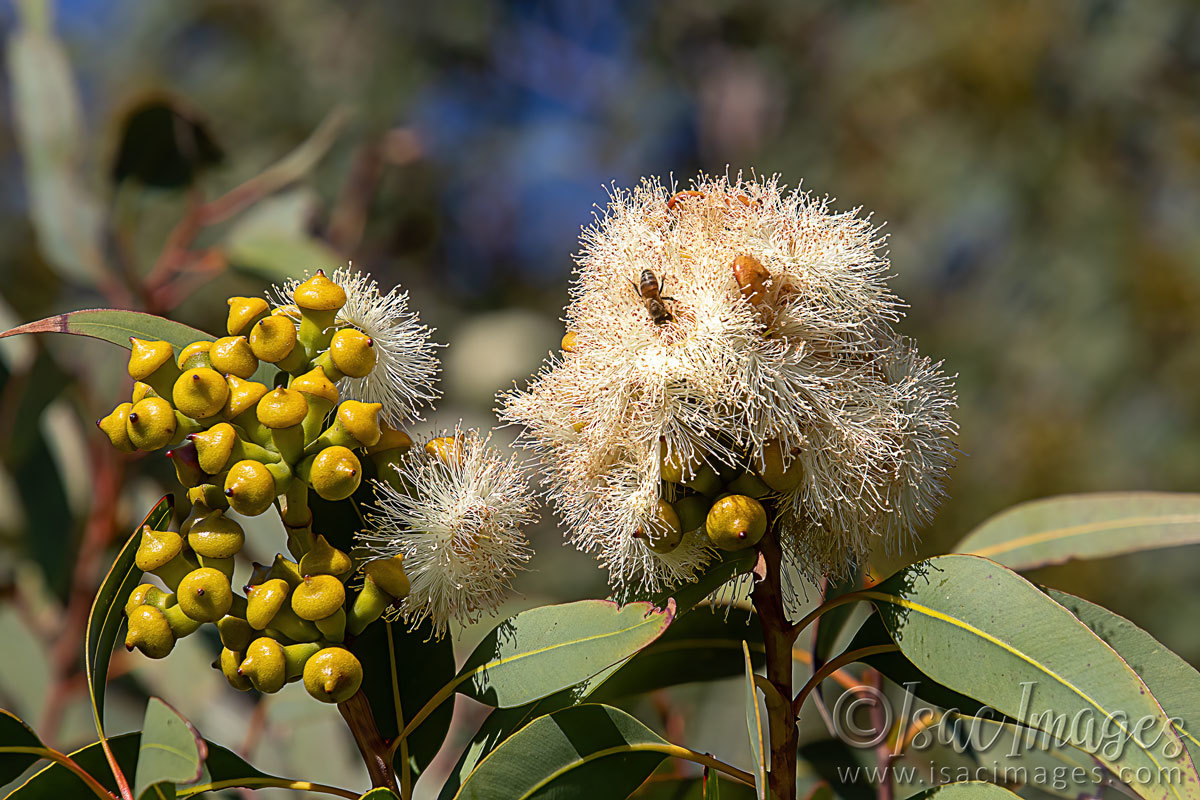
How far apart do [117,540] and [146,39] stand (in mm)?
4783

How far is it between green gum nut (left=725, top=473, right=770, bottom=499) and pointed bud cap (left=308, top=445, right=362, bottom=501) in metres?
0.31

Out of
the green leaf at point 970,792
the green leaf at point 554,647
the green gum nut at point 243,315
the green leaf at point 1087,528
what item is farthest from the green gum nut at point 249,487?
the green leaf at point 1087,528

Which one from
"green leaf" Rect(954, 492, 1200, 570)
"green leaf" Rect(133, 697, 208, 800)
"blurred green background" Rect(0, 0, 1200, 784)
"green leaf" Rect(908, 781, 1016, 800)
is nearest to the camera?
"green leaf" Rect(133, 697, 208, 800)

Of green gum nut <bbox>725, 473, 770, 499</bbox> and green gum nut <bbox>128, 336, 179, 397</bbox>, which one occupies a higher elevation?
green gum nut <bbox>725, 473, 770, 499</bbox>

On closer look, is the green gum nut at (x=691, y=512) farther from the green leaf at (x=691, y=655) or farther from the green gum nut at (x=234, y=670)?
the green gum nut at (x=234, y=670)

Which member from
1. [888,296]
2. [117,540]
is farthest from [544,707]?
[117,540]

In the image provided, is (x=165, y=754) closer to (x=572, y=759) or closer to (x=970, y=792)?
(x=572, y=759)

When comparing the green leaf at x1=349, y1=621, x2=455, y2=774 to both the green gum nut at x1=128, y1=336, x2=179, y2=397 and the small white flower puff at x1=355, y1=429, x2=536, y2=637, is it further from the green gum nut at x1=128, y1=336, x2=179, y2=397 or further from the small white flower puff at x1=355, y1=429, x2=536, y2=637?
the green gum nut at x1=128, y1=336, x2=179, y2=397

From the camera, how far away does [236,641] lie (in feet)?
2.70

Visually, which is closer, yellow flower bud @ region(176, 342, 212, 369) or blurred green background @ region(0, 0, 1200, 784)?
yellow flower bud @ region(176, 342, 212, 369)

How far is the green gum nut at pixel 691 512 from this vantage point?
874 millimetres

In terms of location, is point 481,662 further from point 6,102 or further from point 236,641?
point 6,102

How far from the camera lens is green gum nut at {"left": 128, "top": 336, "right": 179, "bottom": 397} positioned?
832 millimetres

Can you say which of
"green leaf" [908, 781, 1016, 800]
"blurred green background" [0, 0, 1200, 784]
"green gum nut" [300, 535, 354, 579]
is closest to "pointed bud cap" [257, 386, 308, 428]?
"green gum nut" [300, 535, 354, 579]
